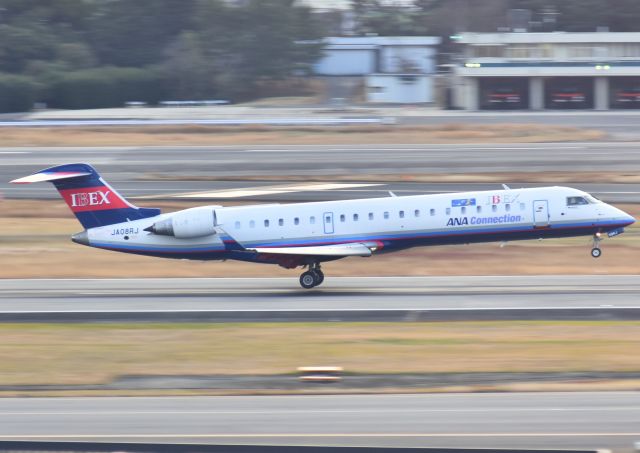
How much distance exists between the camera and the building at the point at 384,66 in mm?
108125

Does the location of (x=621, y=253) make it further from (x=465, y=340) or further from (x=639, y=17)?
(x=639, y=17)

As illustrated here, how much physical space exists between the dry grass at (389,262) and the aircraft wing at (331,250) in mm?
4426

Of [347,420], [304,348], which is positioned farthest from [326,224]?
[347,420]

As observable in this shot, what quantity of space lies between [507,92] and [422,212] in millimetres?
72141

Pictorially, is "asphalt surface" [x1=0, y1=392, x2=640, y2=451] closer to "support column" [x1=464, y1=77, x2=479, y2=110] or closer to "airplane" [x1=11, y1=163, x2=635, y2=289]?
"airplane" [x1=11, y1=163, x2=635, y2=289]

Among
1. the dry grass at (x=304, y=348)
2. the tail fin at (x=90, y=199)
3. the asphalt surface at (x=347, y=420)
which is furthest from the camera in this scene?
the tail fin at (x=90, y=199)

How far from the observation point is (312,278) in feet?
117

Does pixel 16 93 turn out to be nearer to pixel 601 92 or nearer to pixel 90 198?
pixel 601 92

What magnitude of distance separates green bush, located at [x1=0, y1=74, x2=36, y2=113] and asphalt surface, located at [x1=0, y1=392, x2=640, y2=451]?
304 ft

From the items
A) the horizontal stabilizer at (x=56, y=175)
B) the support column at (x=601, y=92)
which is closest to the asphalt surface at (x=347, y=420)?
the horizontal stabilizer at (x=56, y=175)

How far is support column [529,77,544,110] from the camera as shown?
340 ft

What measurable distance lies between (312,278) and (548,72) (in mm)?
72695

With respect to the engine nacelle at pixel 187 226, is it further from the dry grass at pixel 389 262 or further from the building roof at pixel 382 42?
the building roof at pixel 382 42

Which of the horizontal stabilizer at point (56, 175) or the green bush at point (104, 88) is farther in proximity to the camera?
the green bush at point (104, 88)
